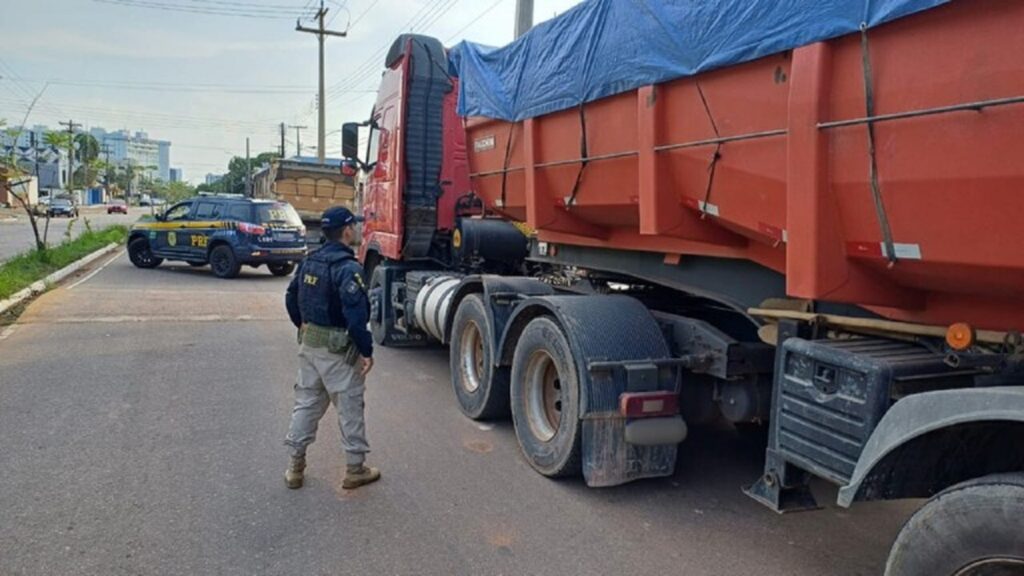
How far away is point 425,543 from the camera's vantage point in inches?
139

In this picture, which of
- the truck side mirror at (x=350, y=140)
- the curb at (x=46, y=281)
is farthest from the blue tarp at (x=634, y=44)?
the curb at (x=46, y=281)

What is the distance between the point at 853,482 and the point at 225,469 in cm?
360

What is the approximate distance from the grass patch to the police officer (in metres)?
8.73

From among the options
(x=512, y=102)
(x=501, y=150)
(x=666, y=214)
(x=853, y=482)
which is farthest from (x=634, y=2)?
(x=853, y=482)

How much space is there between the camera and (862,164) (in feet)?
8.61

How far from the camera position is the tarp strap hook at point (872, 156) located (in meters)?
2.54

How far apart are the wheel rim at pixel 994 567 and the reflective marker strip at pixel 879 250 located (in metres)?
1.02

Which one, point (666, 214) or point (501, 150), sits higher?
point (501, 150)

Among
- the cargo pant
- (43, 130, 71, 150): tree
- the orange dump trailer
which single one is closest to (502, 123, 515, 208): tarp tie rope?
the orange dump trailer

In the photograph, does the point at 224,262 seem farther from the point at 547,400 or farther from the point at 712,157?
the point at 712,157

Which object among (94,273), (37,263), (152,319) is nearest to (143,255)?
(94,273)

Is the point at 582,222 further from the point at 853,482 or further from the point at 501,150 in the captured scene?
the point at 853,482

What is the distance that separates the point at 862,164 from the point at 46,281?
14.2 m

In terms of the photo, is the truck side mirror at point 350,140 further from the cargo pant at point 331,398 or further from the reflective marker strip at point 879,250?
the reflective marker strip at point 879,250
